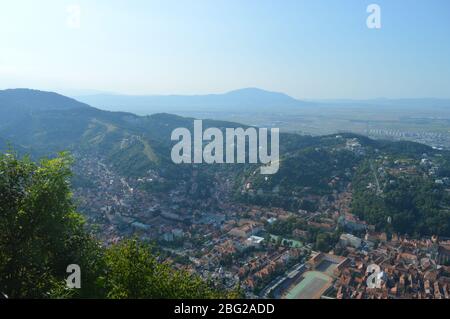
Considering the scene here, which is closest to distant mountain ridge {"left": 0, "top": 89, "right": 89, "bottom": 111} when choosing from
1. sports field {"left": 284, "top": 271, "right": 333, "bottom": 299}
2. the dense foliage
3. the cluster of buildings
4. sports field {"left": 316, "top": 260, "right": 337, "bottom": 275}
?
sports field {"left": 316, "top": 260, "right": 337, "bottom": 275}

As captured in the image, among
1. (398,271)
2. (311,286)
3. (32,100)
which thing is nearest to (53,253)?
(311,286)

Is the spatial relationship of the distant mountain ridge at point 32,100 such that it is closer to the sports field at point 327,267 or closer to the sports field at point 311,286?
the sports field at point 327,267

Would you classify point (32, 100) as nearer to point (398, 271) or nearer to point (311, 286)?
point (311, 286)

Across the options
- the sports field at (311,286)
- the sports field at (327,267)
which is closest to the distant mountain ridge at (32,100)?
the sports field at (327,267)

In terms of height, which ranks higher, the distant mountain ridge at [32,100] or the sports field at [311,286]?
the distant mountain ridge at [32,100]

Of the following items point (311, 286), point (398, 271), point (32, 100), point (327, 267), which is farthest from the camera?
point (32, 100)

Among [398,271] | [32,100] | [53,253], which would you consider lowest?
[398,271]

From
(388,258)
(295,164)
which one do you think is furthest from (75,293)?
(295,164)

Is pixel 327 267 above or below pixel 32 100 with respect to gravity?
below

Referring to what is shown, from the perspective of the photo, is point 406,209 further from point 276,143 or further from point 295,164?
point 276,143
